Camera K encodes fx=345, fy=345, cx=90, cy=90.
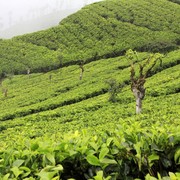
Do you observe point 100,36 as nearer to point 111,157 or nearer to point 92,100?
point 92,100

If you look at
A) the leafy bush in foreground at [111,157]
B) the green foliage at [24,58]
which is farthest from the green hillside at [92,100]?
the green foliage at [24,58]

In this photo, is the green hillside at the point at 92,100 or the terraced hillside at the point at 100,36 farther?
the terraced hillside at the point at 100,36

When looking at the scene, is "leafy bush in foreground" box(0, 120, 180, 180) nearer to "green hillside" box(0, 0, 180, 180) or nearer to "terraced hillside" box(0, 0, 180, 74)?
"green hillside" box(0, 0, 180, 180)

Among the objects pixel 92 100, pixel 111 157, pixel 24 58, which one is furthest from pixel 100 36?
pixel 111 157

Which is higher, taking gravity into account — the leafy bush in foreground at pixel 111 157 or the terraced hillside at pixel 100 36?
the terraced hillside at pixel 100 36

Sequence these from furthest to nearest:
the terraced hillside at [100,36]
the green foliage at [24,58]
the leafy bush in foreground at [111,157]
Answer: the terraced hillside at [100,36], the green foliage at [24,58], the leafy bush in foreground at [111,157]

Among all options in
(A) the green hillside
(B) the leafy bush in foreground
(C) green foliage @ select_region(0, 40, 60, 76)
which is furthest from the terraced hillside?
(B) the leafy bush in foreground

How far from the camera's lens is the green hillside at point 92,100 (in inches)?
152

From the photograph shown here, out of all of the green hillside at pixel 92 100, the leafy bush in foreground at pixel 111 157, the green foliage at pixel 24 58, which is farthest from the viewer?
the green foliage at pixel 24 58

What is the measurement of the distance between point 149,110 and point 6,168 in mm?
18192

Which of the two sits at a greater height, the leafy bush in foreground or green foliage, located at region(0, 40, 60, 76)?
green foliage, located at region(0, 40, 60, 76)

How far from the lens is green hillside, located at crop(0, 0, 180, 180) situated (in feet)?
12.7

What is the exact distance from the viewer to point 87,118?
23.1 metres

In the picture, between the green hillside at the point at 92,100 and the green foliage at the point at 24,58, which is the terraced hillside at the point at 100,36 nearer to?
the green foliage at the point at 24,58
